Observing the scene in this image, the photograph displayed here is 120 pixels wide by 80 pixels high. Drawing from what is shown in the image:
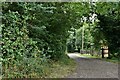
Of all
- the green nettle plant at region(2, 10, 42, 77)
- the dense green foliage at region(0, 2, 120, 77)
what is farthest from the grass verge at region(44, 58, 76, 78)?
the green nettle plant at region(2, 10, 42, 77)

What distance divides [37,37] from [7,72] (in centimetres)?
271

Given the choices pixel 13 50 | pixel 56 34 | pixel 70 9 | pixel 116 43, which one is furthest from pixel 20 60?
pixel 116 43

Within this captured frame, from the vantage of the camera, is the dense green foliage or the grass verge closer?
the dense green foliage

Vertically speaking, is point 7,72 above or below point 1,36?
below

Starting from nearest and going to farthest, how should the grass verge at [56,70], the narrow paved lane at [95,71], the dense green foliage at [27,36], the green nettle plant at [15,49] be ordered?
1. the green nettle plant at [15,49]
2. the dense green foliage at [27,36]
3. the grass verge at [56,70]
4. the narrow paved lane at [95,71]

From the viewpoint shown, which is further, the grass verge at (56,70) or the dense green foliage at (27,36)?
the grass verge at (56,70)

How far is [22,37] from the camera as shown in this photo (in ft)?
21.5

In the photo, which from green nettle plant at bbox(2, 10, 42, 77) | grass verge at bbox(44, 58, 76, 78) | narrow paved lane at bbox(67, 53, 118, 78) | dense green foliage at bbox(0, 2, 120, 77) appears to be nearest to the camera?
green nettle plant at bbox(2, 10, 42, 77)

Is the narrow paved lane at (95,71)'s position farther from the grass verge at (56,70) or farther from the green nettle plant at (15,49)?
the green nettle plant at (15,49)

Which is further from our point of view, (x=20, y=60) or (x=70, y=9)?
(x=70, y=9)

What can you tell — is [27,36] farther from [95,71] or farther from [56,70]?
[95,71]

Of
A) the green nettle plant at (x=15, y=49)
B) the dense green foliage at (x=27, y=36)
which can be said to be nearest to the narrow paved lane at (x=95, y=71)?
the dense green foliage at (x=27, y=36)

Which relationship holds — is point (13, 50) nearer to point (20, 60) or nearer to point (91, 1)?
point (20, 60)

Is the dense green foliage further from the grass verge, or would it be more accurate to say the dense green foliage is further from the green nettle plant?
the grass verge
